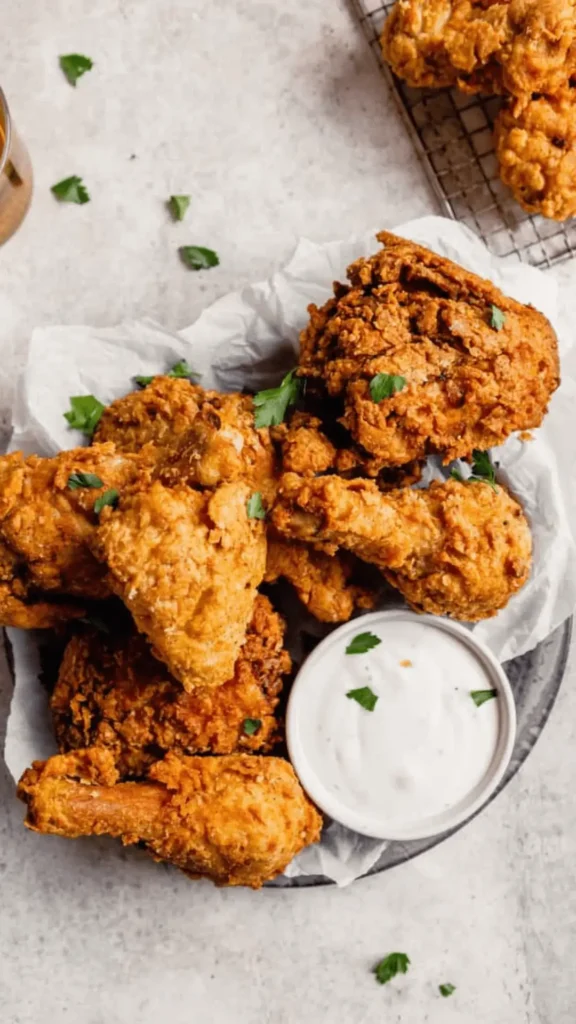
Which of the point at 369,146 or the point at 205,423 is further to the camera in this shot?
the point at 369,146

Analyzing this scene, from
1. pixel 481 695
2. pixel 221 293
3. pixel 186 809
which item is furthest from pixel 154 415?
pixel 481 695

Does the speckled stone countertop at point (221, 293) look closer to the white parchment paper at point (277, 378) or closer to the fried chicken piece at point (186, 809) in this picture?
the white parchment paper at point (277, 378)

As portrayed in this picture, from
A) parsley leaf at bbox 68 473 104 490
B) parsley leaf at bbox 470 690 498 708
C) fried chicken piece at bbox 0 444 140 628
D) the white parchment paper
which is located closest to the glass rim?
the white parchment paper

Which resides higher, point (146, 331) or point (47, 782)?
point (146, 331)

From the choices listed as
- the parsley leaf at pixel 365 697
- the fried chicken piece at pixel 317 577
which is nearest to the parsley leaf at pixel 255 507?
the fried chicken piece at pixel 317 577

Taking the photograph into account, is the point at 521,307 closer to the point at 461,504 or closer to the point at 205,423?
the point at 461,504

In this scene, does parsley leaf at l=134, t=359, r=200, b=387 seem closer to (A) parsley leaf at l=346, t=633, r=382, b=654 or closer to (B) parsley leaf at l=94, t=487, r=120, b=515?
(B) parsley leaf at l=94, t=487, r=120, b=515

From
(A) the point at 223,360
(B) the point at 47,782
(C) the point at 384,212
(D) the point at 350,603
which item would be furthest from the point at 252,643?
(C) the point at 384,212

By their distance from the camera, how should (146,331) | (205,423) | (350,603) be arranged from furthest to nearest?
(146,331) < (350,603) < (205,423)
